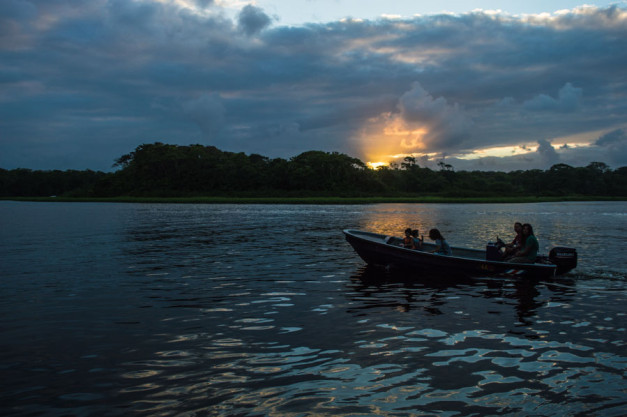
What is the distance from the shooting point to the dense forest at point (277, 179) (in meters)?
149

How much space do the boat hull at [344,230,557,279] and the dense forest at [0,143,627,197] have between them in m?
120

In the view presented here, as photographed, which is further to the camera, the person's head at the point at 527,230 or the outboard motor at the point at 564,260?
the person's head at the point at 527,230

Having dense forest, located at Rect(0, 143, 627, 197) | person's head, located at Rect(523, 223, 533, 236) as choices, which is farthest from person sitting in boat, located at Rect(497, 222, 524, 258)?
dense forest, located at Rect(0, 143, 627, 197)

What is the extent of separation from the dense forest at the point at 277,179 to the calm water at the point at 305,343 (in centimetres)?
12373

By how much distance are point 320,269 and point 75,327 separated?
35.7 ft

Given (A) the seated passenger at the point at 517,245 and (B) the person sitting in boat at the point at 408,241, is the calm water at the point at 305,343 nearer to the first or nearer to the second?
(B) the person sitting in boat at the point at 408,241

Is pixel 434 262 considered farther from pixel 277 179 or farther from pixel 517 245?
pixel 277 179

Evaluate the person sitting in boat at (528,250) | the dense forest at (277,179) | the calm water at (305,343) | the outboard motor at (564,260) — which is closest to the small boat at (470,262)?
the outboard motor at (564,260)

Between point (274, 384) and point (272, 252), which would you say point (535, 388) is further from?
point (272, 252)

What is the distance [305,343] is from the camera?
10.0 metres

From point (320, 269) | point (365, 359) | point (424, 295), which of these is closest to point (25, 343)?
point (365, 359)

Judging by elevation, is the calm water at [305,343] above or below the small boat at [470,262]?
below

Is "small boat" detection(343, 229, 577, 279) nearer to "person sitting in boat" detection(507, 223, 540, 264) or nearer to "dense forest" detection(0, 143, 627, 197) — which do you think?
"person sitting in boat" detection(507, 223, 540, 264)

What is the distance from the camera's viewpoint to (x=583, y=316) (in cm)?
1265
